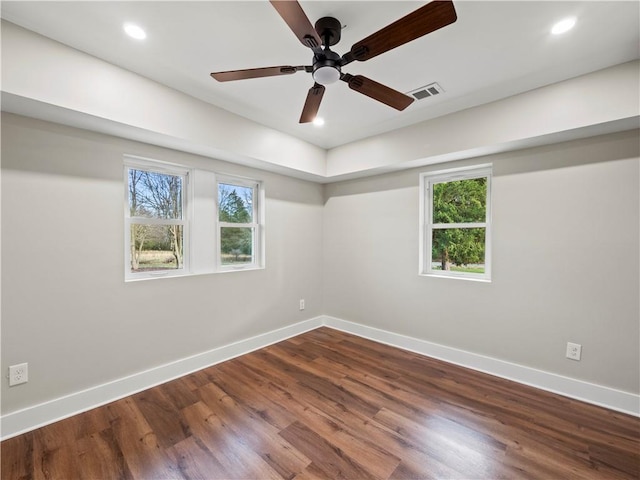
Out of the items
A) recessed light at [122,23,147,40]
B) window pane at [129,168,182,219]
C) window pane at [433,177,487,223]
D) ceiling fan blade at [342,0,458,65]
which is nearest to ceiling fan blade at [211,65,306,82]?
ceiling fan blade at [342,0,458,65]

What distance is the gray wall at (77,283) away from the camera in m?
1.94

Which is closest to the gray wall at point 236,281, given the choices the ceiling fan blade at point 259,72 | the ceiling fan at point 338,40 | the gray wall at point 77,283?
the gray wall at point 77,283

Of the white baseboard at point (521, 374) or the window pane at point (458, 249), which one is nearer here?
the white baseboard at point (521, 374)

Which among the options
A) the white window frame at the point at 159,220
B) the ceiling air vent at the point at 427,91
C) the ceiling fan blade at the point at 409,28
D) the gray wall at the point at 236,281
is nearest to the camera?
the ceiling fan blade at the point at 409,28

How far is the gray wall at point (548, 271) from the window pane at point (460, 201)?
0.69 feet

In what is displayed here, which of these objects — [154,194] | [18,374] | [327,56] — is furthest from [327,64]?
[18,374]

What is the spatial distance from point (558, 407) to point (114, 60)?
14.1 ft

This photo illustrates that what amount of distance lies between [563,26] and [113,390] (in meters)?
4.09

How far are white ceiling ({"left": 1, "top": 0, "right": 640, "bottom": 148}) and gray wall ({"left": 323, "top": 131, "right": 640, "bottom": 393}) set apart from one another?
0.76m

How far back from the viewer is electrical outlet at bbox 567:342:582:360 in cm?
238

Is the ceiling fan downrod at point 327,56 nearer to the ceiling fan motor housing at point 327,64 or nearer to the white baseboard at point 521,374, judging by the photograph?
the ceiling fan motor housing at point 327,64

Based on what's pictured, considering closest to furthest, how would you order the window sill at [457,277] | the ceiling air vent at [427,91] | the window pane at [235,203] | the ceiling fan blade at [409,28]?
the ceiling fan blade at [409,28] < the ceiling air vent at [427,91] < the window sill at [457,277] < the window pane at [235,203]

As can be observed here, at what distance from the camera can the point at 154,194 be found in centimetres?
273

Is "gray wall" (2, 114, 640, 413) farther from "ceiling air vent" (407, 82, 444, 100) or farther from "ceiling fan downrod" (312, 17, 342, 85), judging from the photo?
"ceiling fan downrod" (312, 17, 342, 85)
